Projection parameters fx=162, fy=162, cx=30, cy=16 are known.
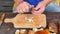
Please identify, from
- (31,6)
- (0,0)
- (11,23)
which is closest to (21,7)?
(31,6)

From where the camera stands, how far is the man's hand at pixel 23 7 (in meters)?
1.03

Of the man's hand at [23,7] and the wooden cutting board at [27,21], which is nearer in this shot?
the wooden cutting board at [27,21]

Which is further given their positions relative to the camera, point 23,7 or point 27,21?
point 23,7

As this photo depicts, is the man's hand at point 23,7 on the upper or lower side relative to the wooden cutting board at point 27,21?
upper

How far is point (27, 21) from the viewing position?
94 cm

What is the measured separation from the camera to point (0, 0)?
144 centimetres

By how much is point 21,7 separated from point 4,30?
24 centimetres

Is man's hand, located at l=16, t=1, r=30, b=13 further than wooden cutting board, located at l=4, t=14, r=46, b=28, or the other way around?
man's hand, located at l=16, t=1, r=30, b=13

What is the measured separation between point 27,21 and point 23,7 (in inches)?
5.9

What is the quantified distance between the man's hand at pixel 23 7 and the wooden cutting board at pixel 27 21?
46 millimetres

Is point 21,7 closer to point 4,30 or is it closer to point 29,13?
point 29,13

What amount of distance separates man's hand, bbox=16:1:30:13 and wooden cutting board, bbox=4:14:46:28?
46 mm

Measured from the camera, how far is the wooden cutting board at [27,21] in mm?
912

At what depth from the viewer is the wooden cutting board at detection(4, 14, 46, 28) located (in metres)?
0.91
